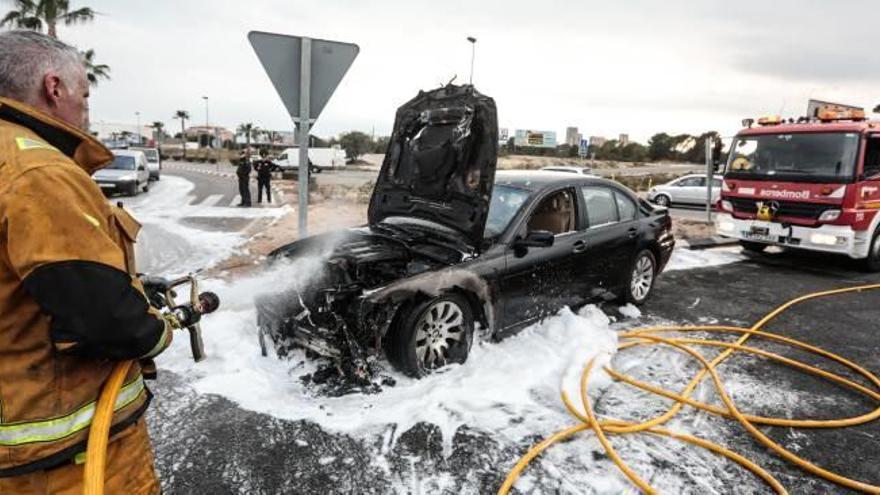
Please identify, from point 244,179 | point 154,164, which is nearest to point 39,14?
point 154,164

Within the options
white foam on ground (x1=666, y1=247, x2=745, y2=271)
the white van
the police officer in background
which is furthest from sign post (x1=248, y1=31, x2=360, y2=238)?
the white van

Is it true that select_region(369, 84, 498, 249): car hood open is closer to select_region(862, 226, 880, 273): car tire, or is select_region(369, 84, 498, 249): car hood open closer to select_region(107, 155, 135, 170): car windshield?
select_region(862, 226, 880, 273): car tire

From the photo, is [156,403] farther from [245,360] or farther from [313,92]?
[313,92]

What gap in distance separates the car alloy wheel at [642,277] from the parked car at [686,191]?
14.1 metres

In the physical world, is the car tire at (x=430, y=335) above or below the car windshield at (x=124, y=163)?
below

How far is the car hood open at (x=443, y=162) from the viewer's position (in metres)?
4.17

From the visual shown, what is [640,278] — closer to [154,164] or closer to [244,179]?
[244,179]

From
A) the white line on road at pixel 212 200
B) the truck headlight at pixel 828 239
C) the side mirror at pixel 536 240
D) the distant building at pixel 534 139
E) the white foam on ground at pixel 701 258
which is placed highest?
the distant building at pixel 534 139

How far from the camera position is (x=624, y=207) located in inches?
233

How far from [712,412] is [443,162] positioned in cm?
269

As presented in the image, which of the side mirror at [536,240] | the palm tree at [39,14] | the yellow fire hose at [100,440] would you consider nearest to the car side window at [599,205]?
A: the side mirror at [536,240]

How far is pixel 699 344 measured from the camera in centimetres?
496

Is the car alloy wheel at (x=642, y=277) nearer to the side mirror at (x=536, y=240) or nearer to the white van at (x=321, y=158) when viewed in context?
the side mirror at (x=536, y=240)

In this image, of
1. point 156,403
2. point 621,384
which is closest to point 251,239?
point 156,403
